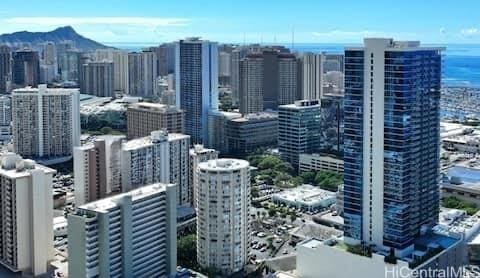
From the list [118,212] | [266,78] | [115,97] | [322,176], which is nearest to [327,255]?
[118,212]

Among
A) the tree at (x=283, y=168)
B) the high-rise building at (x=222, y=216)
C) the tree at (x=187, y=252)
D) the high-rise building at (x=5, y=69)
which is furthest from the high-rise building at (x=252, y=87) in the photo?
the high-rise building at (x=222, y=216)

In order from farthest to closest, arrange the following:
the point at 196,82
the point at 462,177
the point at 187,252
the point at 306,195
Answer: the point at 196,82
the point at 462,177
the point at 306,195
the point at 187,252

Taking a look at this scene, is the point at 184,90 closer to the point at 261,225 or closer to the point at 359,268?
the point at 261,225

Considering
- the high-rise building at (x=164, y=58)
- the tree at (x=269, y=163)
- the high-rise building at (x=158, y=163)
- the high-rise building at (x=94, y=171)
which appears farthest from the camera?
the high-rise building at (x=164, y=58)

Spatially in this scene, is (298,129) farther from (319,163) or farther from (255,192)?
(255,192)

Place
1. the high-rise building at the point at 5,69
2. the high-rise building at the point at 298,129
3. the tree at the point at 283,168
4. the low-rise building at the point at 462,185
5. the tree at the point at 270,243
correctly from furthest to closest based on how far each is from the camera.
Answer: the high-rise building at the point at 5,69 → the high-rise building at the point at 298,129 → the tree at the point at 283,168 → the low-rise building at the point at 462,185 → the tree at the point at 270,243

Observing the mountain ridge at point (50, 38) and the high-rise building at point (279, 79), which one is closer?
the high-rise building at point (279, 79)

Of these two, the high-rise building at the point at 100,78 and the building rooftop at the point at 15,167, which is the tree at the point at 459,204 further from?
the high-rise building at the point at 100,78

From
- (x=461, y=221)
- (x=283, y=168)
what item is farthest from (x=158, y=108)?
(x=461, y=221)
